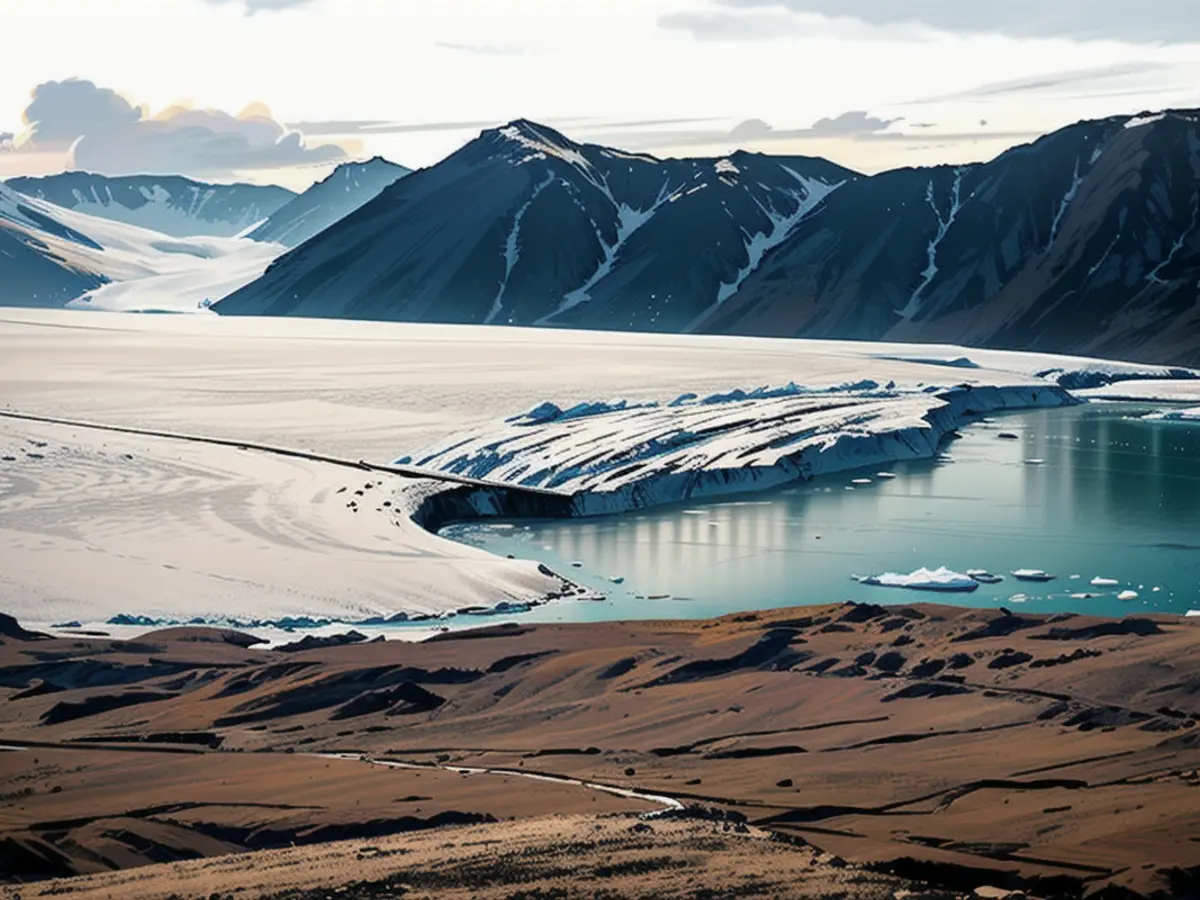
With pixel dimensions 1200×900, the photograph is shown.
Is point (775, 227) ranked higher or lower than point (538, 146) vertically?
lower

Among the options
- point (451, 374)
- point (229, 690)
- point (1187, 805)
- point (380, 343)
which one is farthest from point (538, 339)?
point (1187, 805)

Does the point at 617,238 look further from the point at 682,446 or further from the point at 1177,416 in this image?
the point at 682,446

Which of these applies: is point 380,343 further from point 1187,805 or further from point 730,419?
point 1187,805

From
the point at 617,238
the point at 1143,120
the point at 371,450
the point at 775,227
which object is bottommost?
the point at 371,450

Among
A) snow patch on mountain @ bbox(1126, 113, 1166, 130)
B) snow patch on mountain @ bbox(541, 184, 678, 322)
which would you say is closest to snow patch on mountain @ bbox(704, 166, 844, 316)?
snow patch on mountain @ bbox(541, 184, 678, 322)

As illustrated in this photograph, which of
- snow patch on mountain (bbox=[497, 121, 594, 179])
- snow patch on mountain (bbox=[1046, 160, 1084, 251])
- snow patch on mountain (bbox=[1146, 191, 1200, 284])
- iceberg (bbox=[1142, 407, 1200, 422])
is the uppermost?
snow patch on mountain (bbox=[497, 121, 594, 179])

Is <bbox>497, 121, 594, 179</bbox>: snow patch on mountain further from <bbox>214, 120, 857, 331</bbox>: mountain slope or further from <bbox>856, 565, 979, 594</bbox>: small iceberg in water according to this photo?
<bbox>856, 565, 979, 594</bbox>: small iceberg in water

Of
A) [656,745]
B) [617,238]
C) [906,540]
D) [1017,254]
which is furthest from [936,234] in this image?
[656,745]
